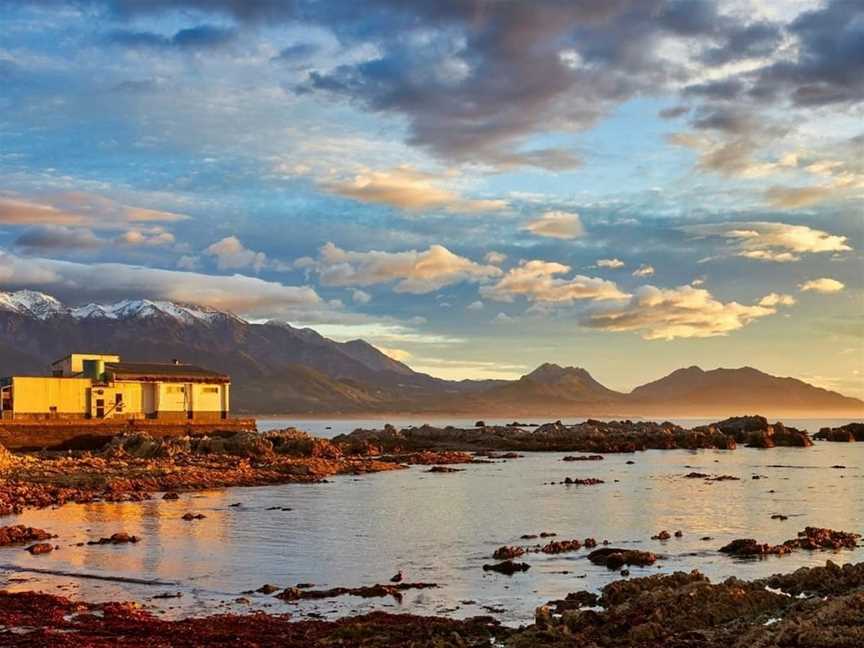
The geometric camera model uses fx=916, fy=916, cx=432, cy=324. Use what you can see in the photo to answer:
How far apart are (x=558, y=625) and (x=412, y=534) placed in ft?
66.3

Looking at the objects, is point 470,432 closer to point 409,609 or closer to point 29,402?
point 29,402

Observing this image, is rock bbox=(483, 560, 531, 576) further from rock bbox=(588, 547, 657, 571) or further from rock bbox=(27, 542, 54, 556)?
rock bbox=(27, 542, 54, 556)

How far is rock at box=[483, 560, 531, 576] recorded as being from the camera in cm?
3053

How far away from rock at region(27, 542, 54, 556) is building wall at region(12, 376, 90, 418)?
212ft

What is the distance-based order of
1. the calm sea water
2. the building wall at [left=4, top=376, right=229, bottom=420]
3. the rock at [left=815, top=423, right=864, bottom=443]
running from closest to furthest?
the calm sea water
the building wall at [left=4, top=376, right=229, bottom=420]
the rock at [left=815, top=423, right=864, bottom=443]

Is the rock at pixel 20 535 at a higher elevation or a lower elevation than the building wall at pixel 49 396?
lower

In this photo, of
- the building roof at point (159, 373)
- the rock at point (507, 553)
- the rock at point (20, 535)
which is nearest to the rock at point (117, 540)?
the rock at point (20, 535)

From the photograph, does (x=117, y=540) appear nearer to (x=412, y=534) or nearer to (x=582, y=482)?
(x=412, y=534)

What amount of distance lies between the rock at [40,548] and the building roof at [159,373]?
228ft

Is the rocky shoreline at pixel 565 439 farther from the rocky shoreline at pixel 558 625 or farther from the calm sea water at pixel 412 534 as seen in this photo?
the rocky shoreline at pixel 558 625

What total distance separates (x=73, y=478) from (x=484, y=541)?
3256 cm

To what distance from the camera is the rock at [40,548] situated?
33.9 metres

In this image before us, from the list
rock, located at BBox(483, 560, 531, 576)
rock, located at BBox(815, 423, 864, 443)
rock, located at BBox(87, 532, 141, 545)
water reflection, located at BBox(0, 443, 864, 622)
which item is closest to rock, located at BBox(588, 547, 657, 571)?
water reflection, located at BBox(0, 443, 864, 622)

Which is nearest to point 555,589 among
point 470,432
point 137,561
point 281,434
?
point 137,561
